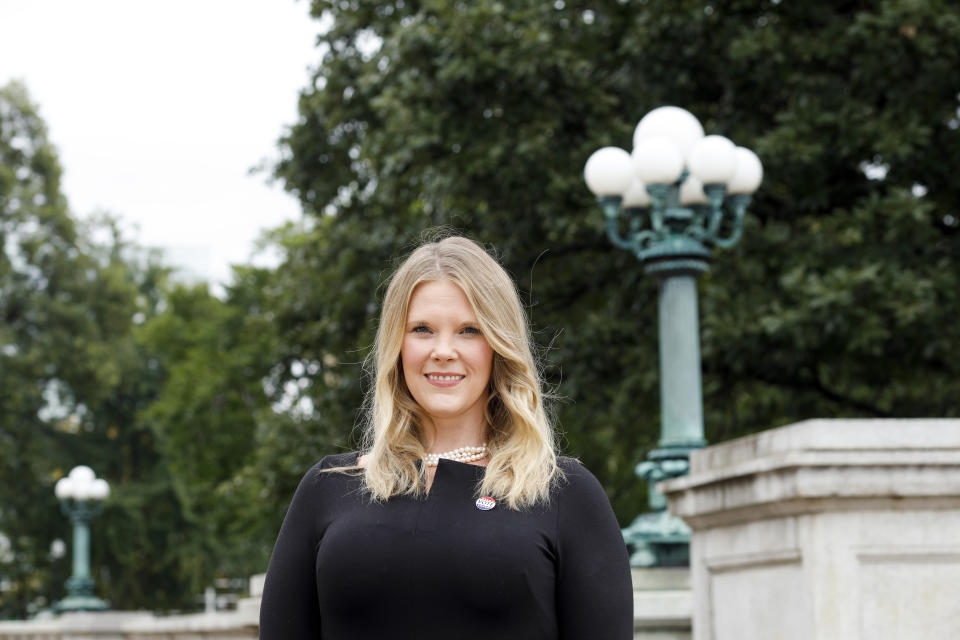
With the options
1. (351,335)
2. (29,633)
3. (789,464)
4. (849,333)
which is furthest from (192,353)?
(789,464)

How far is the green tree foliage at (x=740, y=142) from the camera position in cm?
1347

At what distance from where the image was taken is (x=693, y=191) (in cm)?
900

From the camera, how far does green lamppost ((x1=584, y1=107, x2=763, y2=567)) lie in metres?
8.38

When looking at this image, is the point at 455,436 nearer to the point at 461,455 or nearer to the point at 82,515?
the point at 461,455

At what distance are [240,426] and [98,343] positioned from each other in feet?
13.9

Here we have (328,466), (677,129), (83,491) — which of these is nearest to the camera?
(328,466)

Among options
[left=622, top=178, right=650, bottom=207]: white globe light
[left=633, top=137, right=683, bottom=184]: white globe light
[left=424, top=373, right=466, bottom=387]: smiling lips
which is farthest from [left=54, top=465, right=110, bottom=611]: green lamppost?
[left=424, top=373, right=466, bottom=387]: smiling lips

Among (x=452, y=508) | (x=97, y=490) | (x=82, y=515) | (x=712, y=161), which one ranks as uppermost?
(x=712, y=161)

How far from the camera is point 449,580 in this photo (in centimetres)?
261

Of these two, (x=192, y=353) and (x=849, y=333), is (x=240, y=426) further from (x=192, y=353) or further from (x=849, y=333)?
(x=849, y=333)

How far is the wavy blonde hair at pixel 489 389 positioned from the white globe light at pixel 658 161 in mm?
5899

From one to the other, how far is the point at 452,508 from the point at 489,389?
29 cm

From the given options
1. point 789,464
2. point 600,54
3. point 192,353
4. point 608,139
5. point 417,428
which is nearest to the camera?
point 417,428

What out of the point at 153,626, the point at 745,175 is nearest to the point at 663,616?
the point at 745,175
